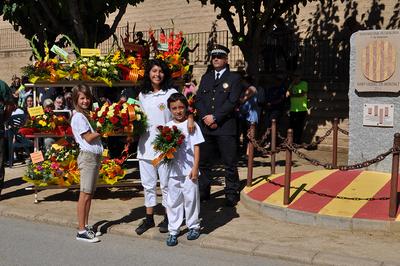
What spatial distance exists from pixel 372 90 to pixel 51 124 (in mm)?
4854

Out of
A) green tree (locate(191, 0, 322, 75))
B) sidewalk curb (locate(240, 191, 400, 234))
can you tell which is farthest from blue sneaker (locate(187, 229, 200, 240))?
green tree (locate(191, 0, 322, 75))

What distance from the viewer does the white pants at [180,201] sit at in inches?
237

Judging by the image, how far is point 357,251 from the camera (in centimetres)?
564

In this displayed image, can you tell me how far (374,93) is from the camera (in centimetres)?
882

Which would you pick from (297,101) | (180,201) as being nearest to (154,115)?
(180,201)

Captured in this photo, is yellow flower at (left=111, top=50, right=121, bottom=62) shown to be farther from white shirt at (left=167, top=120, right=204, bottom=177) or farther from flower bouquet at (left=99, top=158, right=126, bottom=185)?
white shirt at (left=167, top=120, right=204, bottom=177)

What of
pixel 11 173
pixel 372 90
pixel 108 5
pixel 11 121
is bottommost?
pixel 11 173

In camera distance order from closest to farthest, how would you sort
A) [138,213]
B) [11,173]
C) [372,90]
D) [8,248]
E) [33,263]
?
[33,263] < [8,248] < [138,213] < [372,90] < [11,173]

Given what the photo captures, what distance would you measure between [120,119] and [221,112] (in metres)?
1.28

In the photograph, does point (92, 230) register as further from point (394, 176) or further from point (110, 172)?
point (394, 176)

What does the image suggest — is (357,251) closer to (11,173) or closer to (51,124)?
(51,124)

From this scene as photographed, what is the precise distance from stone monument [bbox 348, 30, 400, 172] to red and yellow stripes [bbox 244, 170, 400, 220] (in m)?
0.45

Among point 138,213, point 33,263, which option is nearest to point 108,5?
point 138,213

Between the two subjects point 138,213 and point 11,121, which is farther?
point 11,121
